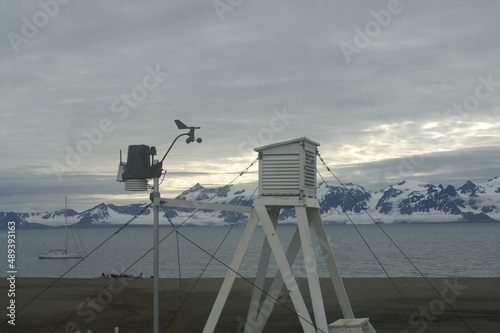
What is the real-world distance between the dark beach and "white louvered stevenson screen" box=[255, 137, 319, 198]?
747cm

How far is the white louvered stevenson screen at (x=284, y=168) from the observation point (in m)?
18.7

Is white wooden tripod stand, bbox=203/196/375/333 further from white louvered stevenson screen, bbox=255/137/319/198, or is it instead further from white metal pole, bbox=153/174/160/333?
white metal pole, bbox=153/174/160/333

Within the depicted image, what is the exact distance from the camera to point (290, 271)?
59.0 feet

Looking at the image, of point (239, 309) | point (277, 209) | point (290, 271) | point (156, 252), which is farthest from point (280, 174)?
point (239, 309)

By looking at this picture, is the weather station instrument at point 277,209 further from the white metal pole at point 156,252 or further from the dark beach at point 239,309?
the dark beach at point 239,309

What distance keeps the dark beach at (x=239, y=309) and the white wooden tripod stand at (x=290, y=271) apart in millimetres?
5237

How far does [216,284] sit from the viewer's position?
5375cm

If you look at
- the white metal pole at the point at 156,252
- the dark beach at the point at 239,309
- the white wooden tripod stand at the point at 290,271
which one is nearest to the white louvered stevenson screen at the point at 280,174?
the white wooden tripod stand at the point at 290,271

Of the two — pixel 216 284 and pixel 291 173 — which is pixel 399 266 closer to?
pixel 216 284

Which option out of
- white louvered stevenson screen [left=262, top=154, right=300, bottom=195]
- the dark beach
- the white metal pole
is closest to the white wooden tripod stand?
white louvered stevenson screen [left=262, top=154, right=300, bottom=195]

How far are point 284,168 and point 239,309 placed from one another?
2044 cm

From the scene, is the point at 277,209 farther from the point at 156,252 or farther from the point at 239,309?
the point at 239,309

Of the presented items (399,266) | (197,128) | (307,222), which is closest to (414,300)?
(307,222)

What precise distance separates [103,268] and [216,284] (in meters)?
57.6
